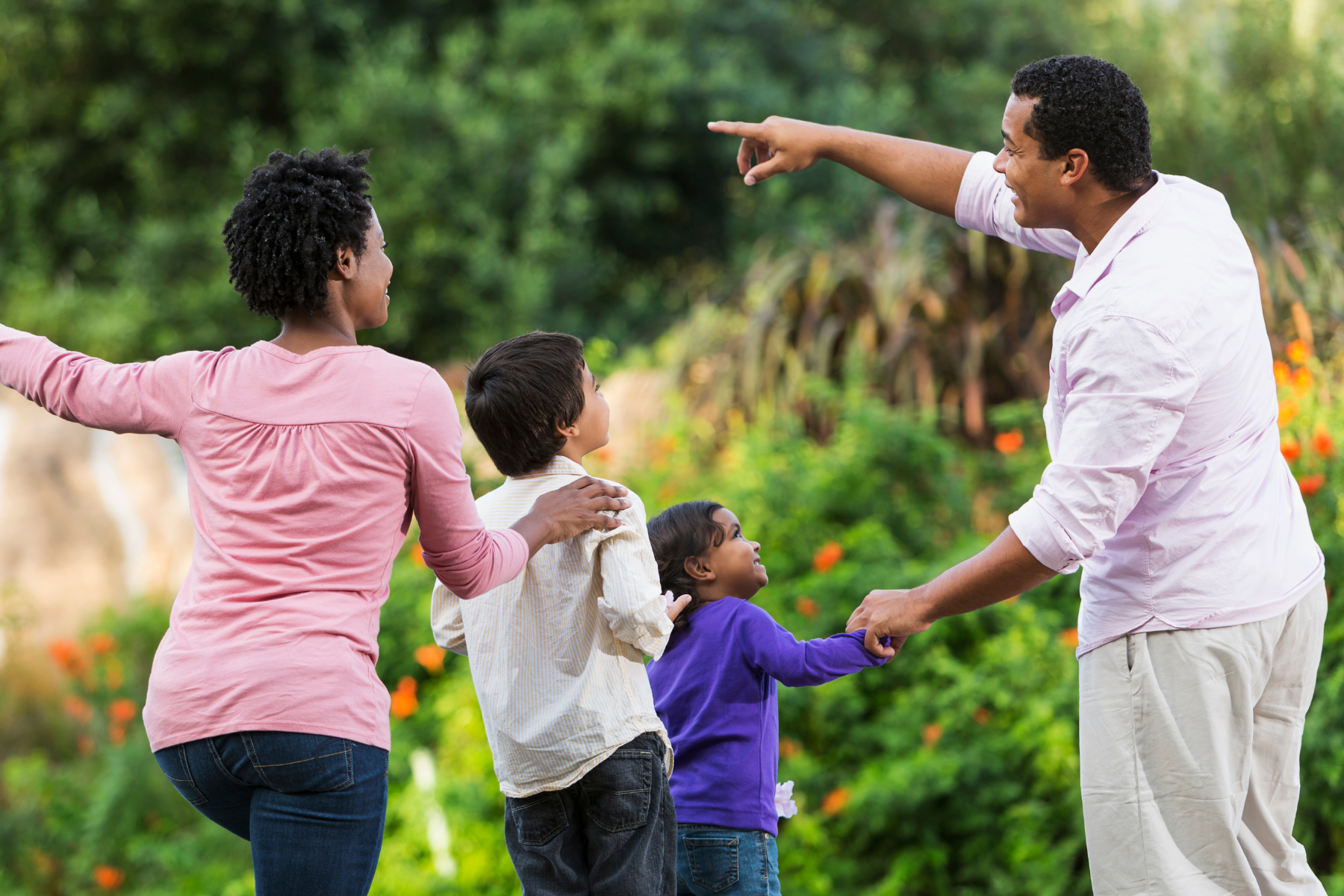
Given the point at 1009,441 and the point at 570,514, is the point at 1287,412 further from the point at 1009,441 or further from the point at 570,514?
the point at 570,514

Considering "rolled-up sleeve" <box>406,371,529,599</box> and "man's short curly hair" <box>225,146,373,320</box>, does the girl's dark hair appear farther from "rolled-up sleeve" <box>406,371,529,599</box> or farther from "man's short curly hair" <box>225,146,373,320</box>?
"man's short curly hair" <box>225,146,373,320</box>

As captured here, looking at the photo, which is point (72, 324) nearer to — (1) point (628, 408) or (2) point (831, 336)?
(1) point (628, 408)

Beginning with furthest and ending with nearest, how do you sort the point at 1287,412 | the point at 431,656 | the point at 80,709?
the point at 80,709 < the point at 431,656 < the point at 1287,412

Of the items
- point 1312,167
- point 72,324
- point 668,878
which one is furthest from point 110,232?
point 668,878

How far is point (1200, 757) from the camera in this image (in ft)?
7.01

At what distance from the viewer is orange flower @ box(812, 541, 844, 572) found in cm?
403

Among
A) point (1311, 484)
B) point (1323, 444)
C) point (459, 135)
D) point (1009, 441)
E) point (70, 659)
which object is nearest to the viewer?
point (1311, 484)

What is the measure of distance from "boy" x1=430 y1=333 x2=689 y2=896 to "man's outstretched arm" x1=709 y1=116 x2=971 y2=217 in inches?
30.8

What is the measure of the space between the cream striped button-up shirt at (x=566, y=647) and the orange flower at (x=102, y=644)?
3446mm

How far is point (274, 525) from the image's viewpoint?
1.84 metres

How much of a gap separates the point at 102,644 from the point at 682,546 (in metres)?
3.60

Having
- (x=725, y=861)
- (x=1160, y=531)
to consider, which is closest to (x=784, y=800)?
(x=725, y=861)

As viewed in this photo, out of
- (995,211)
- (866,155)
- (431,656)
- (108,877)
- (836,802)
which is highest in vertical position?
(866,155)

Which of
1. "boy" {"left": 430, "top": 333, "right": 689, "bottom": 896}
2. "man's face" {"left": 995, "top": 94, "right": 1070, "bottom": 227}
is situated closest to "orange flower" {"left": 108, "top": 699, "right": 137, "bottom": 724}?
"boy" {"left": 430, "top": 333, "right": 689, "bottom": 896}
